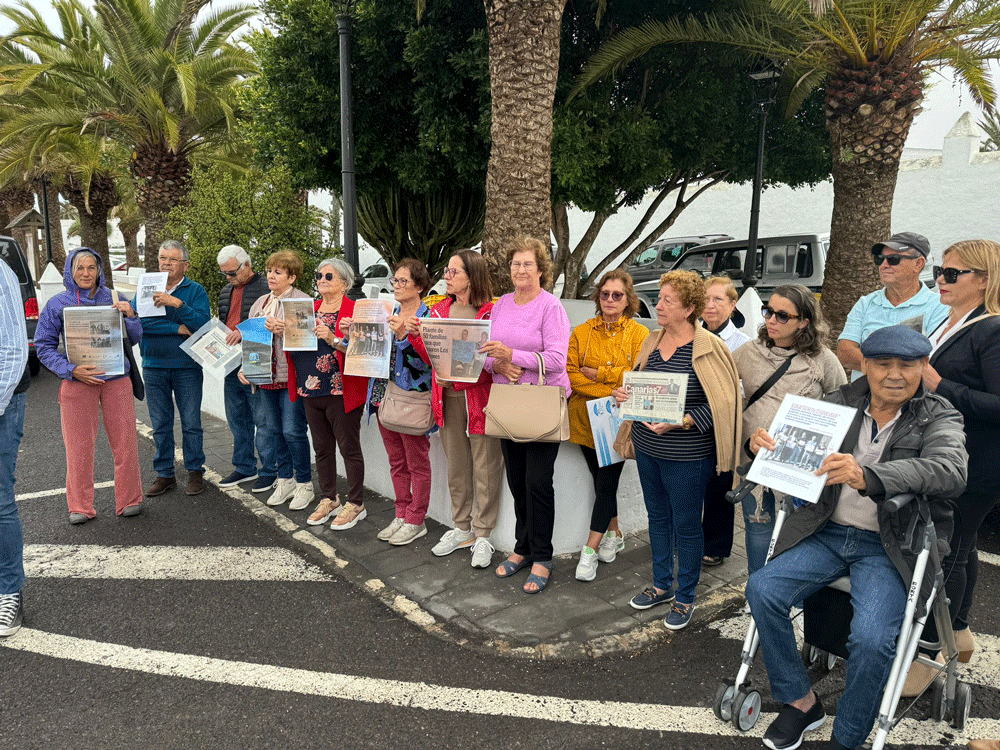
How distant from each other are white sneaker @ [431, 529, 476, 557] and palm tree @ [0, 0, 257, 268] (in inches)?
419

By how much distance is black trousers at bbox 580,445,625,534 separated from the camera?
4379 millimetres

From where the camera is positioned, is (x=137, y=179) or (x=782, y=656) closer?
(x=782, y=656)

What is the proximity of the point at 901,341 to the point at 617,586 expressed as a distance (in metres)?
2.25

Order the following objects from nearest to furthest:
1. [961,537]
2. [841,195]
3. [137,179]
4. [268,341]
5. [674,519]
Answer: [961,537], [674,519], [268,341], [841,195], [137,179]

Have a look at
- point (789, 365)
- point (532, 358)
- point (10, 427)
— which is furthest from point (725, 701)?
point (10, 427)

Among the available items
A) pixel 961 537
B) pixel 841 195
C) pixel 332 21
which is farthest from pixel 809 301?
pixel 332 21

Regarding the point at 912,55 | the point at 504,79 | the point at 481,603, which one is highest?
the point at 912,55

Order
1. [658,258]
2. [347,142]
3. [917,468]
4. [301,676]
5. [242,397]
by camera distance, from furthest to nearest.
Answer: [658,258] → [347,142] → [242,397] → [301,676] → [917,468]

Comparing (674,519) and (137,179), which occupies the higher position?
(137,179)

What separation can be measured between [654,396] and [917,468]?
1.28m

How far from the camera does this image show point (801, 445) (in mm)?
2861

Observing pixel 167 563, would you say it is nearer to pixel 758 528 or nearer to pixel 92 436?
pixel 92 436

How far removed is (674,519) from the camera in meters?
3.85

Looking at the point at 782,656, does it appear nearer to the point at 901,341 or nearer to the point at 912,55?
the point at 901,341
